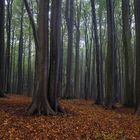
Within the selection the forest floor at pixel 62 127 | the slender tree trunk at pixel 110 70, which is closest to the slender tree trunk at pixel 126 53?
the slender tree trunk at pixel 110 70

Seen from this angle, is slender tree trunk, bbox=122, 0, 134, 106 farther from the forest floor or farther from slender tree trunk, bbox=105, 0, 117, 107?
the forest floor

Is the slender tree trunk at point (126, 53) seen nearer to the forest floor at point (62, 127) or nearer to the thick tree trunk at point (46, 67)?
the forest floor at point (62, 127)

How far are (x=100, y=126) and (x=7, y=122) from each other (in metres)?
2.96

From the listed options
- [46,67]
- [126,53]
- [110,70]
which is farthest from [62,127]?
[126,53]

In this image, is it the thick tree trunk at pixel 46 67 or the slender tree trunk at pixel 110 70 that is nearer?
the thick tree trunk at pixel 46 67

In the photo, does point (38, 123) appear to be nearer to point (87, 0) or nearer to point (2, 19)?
point (2, 19)

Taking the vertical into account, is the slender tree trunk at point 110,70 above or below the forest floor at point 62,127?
above

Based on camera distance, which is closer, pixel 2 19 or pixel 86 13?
pixel 2 19

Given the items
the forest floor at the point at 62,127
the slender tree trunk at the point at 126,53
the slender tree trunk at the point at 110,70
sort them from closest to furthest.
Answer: the forest floor at the point at 62,127 < the slender tree trunk at the point at 110,70 < the slender tree trunk at the point at 126,53

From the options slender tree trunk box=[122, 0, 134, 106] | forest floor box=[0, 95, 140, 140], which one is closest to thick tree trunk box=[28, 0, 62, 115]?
forest floor box=[0, 95, 140, 140]

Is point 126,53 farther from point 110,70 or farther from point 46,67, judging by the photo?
point 46,67

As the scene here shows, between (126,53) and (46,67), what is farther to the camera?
(126,53)

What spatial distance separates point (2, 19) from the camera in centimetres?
1939

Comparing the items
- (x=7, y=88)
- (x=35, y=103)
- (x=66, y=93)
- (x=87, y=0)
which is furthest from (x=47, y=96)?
(x=87, y=0)
